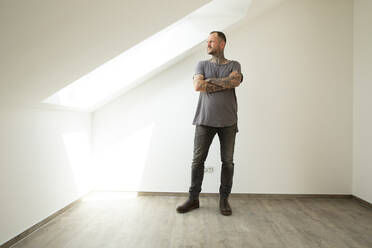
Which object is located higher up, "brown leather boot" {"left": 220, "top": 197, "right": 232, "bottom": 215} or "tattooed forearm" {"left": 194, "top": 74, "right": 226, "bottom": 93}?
"tattooed forearm" {"left": 194, "top": 74, "right": 226, "bottom": 93}

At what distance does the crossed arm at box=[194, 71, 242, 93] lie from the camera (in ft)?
8.02

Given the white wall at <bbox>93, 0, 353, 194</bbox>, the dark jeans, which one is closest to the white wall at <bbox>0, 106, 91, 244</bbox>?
the white wall at <bbox>93, 0, 353, 194</bbox>

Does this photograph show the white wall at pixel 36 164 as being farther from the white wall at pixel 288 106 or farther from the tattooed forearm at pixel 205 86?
the tattooed forearm at pixel 205 86

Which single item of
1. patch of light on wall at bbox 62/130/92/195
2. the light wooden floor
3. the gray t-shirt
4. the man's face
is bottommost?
the light wooden floor

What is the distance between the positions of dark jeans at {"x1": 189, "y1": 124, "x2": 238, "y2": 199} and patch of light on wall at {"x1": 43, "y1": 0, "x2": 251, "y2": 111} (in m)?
0.88

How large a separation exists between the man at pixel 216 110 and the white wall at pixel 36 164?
1126mm

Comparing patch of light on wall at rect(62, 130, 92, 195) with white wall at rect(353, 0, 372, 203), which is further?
white wall at rect(353, 0, 372, 203)

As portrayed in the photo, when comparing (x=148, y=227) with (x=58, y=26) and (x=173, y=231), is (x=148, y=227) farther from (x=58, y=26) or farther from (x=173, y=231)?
(x=58, y=26)

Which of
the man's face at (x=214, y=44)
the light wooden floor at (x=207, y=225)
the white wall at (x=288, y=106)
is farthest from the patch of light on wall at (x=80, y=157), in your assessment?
the man's face at (x=214, y=44)

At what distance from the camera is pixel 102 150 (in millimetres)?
3258

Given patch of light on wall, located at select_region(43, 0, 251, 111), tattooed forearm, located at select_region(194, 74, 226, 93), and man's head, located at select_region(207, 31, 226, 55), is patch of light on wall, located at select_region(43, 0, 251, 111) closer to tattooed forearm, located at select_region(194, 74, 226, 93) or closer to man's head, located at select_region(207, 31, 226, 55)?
man's head, located at select_region(207, 31, 226, 55)

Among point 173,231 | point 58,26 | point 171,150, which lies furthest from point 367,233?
point 58,26

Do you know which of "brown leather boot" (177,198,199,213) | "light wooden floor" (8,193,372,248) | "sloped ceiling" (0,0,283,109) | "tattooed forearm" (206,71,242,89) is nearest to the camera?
"sloped ceiling" (0,0,283,109)

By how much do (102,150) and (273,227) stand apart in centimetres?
208
